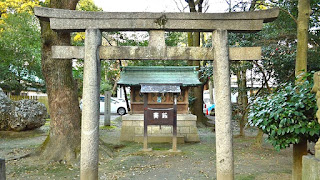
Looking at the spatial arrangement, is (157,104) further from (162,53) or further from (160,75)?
(162,53)

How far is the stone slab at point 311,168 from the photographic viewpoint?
3.54 m

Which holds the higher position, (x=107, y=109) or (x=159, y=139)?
(x=107, y=109)

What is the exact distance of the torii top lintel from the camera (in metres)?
5.11

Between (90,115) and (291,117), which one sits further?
(90,115)

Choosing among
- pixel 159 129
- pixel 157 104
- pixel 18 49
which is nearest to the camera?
pixel 159 129

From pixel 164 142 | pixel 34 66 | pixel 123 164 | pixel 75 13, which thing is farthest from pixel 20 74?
pixel 75 13

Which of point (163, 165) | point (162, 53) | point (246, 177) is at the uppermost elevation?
point (162, 53)

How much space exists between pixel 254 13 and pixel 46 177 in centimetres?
587

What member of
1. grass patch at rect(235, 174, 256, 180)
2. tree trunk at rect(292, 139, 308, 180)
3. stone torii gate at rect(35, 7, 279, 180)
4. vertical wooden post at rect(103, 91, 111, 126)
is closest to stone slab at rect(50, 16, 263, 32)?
stone torii gate at rect(35, 7, 279, 180)

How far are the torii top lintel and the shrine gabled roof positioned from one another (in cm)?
693

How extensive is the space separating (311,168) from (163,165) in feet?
15.6

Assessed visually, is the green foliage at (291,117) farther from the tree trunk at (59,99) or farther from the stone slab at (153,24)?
the tree trunk at (59,99)

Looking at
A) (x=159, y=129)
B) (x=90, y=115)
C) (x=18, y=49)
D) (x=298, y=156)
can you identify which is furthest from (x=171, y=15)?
(x=18, y=49)

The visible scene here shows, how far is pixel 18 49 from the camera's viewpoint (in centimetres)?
1698
